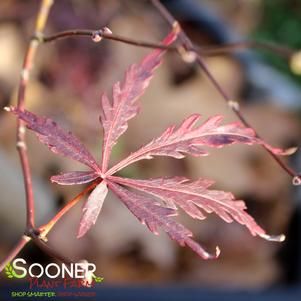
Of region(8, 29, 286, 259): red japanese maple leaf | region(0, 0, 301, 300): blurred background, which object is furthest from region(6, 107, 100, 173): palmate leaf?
region(0, 0, 301, 300): blurred background

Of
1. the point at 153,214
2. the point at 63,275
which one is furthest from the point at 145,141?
the point at 153,214

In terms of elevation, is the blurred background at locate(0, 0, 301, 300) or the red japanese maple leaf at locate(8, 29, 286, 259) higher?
the blurred background at locate(0, 0, 301, 300)

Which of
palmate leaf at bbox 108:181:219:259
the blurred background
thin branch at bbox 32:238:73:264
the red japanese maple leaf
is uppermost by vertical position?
the blurred background

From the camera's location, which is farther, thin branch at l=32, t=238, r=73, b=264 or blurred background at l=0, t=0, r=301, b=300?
blurred background at l=0, t=0, r=301, b=300

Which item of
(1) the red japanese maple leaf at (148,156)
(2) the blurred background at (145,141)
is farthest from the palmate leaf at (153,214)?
(2) the blurred background at (145,141)

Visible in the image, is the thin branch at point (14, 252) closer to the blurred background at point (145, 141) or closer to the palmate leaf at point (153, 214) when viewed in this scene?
the palmate leaf at point (153, 214)

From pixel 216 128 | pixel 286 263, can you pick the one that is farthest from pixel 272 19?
pixel 216 128

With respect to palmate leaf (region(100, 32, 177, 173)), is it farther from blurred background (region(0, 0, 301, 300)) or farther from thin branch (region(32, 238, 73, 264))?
blurred background (region(0, 0, 301, 300))

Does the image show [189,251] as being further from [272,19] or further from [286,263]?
[272,19]
